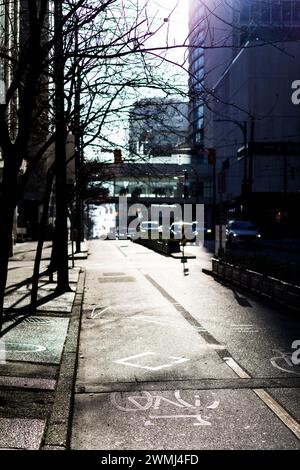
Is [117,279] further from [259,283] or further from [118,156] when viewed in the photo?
[259,283]

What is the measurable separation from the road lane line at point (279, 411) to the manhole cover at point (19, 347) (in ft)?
11.0

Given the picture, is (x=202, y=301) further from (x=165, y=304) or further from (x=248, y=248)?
(x=248, y=248)

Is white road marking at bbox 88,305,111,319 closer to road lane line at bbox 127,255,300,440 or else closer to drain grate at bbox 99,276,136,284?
road lane line at bbox 127,255,300,440

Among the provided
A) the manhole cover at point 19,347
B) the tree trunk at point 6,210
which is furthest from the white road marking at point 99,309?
the tree trunk at point 6,210

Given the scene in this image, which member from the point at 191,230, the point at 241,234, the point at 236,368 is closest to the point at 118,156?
the point at 236,368

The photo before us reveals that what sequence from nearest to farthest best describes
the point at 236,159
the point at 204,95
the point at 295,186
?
the point at 204,95 < the point at 295,186 < the point at 236,159

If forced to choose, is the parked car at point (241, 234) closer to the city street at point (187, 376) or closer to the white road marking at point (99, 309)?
the city street at point (187, 376)

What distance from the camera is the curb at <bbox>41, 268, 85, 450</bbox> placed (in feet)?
16.1

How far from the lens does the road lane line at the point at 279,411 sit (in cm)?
522

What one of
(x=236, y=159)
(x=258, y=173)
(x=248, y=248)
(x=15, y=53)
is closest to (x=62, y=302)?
(x=15, y=53)

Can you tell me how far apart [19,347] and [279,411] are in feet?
13.8

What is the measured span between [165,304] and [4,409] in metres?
7.89

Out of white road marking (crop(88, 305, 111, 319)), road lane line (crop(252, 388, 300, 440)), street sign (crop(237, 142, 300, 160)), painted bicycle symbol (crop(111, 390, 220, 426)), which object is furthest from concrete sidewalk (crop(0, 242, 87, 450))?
street sign (crop(237, 142, 300, 160))

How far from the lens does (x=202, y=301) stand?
13891 millimetres
